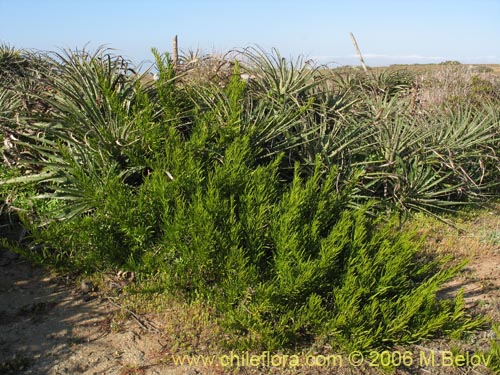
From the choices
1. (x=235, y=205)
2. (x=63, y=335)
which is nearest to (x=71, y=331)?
(x=63, y=335)

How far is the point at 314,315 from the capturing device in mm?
3697

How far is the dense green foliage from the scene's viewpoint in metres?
3.79

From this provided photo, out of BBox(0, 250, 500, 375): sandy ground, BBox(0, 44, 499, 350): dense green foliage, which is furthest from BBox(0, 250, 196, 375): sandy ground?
BBox(0, 44, 499, 350): dense green foliage

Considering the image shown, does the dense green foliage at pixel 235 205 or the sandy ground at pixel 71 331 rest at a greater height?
the dense green foliage at pixel 235 205

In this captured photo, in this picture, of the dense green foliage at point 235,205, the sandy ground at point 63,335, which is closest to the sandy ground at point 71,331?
the sandy ground at point 63,335

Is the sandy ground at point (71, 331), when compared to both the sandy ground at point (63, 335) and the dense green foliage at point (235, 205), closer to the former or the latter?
the sandy ground at point (63, 335)

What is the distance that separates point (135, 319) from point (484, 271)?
3432mm

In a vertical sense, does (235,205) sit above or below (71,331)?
above

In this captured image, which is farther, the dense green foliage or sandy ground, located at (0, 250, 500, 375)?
the dense green foliage

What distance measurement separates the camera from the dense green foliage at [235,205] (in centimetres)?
379

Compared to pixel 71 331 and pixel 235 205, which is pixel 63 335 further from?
pixel 235 205

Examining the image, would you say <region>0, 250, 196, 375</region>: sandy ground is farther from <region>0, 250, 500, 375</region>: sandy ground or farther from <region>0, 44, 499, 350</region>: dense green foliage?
<region>0, 44, 499, 350</region>: dense green foliage

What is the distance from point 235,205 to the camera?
404cm

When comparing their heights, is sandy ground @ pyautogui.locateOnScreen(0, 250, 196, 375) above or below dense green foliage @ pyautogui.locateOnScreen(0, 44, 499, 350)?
below
